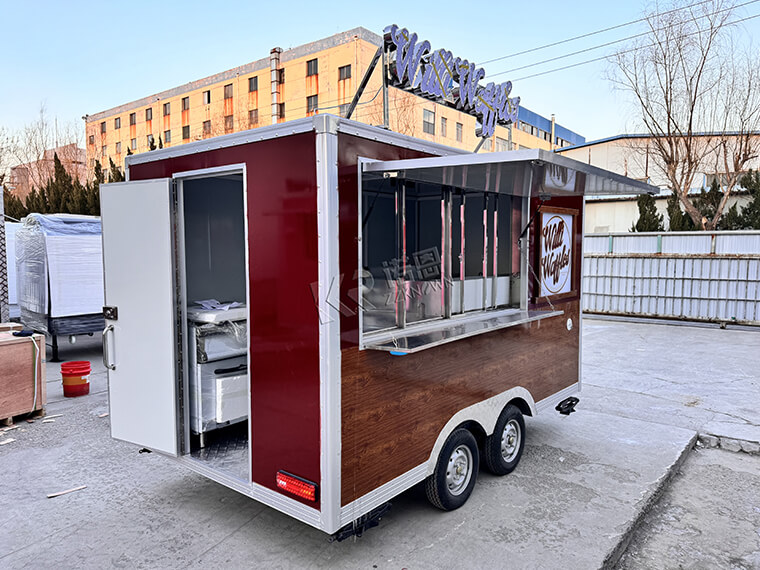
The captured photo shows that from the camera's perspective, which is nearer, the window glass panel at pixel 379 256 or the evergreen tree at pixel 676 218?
the window glass panel at pixel 379 256

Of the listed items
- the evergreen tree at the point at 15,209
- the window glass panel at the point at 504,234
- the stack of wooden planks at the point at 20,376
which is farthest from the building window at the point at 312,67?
the window glass panel at the point at 504,234

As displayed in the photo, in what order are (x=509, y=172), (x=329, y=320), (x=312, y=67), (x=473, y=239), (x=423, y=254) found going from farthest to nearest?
(x=312, y=67)
(x=473, y=239)
(x=423, y=254)
(x=509, y=172)
(x=329, y=320)

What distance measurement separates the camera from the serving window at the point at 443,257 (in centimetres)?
321

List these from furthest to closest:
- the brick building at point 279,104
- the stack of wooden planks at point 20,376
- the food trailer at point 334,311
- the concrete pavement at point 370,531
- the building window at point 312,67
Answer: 1. the building window at point 312,67
2. the brick building at point 279,104
3. the stack of wooden planks at point 20,376
4. the concrete pavement at point 370,531
5. the food trailer at point 334,311

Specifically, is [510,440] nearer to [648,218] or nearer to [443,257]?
[443,257]

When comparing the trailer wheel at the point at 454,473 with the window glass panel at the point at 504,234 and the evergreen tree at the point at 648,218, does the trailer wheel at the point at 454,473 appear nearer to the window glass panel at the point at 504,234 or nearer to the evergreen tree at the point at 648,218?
the window glass panel at the point at 504,234

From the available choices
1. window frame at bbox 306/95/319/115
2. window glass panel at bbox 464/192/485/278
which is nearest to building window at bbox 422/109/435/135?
window frame at bbox 306/95/319/115

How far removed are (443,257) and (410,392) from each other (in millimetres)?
1040

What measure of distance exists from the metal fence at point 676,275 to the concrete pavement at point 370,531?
7.07 m

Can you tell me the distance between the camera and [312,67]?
2834 centimetres

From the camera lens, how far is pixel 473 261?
13.6ft

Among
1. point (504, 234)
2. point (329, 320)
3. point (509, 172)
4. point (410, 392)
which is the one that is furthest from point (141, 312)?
point (504, 234)

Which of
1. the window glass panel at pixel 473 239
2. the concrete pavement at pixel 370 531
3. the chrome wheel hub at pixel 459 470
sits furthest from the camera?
the window glass panel at pixel 473 239

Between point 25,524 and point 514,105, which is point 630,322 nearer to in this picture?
point 514,105
